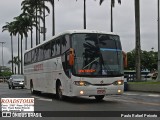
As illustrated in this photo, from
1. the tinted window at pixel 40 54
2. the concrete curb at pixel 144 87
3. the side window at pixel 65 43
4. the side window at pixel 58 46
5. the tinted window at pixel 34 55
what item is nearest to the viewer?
the side window at pixel 65 43

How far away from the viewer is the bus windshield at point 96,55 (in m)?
19.7

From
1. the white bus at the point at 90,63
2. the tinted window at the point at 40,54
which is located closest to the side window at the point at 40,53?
the tinted window at the point at 40,54

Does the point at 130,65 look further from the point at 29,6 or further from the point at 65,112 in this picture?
the point at 65,112

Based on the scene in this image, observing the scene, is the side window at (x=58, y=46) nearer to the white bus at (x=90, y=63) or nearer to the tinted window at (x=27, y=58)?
the white bus at (x=90, y=63)

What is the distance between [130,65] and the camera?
387 feet

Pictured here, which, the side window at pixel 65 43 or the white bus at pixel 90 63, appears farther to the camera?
the side window at pixel 65 43

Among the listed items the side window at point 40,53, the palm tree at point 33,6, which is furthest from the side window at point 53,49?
the palm tree at point 33,6

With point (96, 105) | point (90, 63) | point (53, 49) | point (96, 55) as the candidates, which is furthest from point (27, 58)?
point (96, 105)

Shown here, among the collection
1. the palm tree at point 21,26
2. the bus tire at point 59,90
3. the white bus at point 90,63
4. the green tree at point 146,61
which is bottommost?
the bus tire at point 59,90

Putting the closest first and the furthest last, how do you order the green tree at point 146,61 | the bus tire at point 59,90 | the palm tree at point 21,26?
the bus tire at point 59,90, the palm tree at point 21,26, the green tree at point 146,61

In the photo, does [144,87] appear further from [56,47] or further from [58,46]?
[58,46]

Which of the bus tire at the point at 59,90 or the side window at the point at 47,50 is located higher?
the side window at the point at 47,50

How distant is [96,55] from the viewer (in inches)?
789

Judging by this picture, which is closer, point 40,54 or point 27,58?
point 40,54
